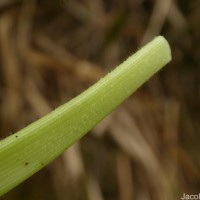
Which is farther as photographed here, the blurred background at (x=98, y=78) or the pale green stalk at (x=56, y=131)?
the blurred background at (x=98, y=78)

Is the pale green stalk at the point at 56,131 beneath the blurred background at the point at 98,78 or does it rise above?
beneath

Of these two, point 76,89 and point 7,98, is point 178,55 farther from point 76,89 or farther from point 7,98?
point 7,98

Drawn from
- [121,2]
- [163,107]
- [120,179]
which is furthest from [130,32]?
[120,179]

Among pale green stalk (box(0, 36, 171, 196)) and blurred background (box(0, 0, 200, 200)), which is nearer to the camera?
pale green stalk (box(0, 36, 171, 196))

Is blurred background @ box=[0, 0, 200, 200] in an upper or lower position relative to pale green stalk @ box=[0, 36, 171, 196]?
upper
